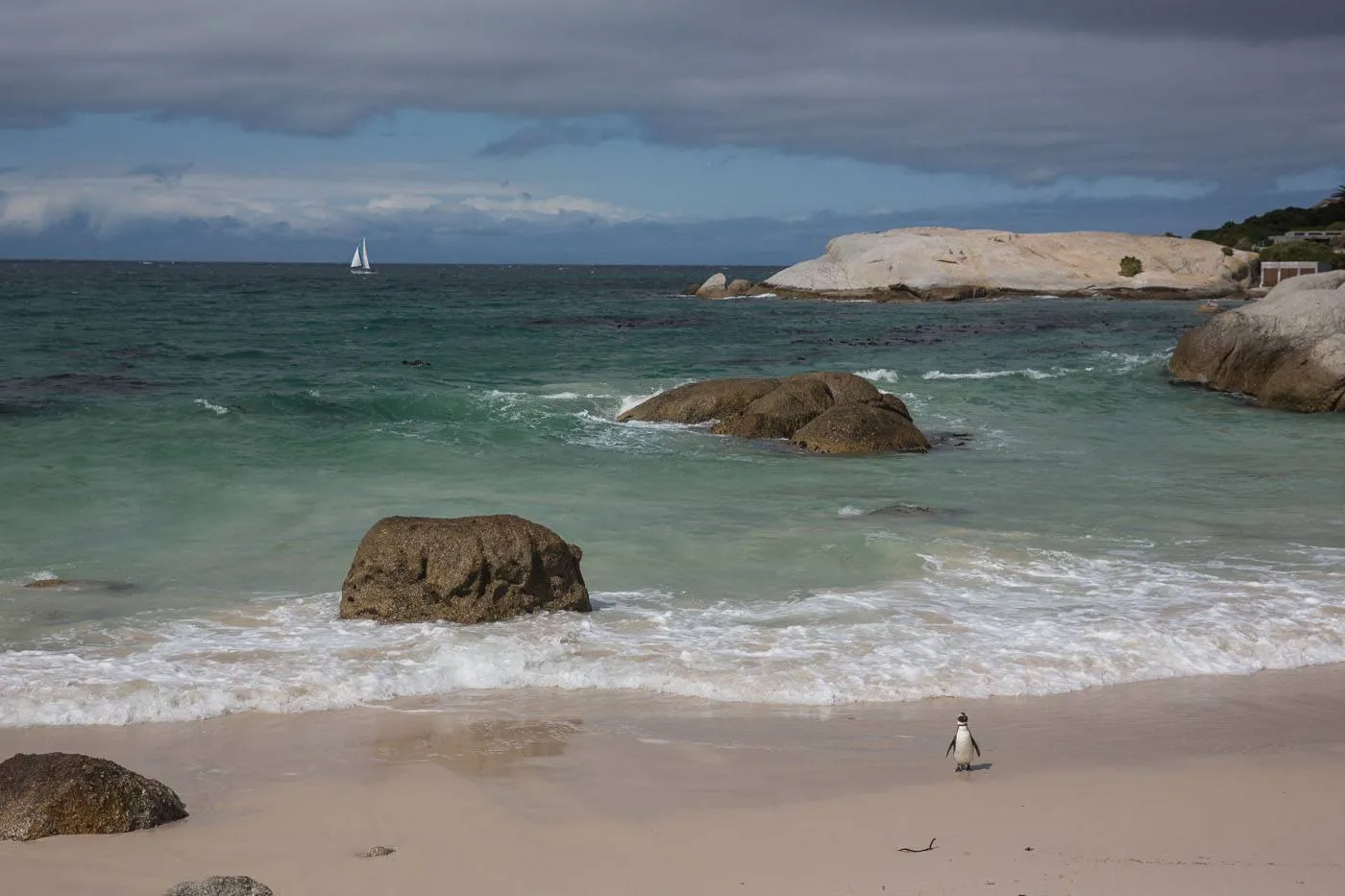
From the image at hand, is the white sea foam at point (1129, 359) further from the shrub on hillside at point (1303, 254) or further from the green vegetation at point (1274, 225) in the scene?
the green vegetation at point (1274, 225)

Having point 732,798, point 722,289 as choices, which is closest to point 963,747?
point 732,798

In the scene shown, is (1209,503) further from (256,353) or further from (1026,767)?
(256,353)

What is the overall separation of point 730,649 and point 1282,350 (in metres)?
21.4

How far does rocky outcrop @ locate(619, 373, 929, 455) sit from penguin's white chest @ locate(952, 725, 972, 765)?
12165 millimetres

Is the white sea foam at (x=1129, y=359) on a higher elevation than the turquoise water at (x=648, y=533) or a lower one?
higher

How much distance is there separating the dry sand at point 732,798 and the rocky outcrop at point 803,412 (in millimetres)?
10598

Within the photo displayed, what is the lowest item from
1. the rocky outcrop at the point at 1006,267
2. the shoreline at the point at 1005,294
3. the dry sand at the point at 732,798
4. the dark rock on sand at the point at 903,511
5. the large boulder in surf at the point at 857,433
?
the dry sand at the point at 732,798

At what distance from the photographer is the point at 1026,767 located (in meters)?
7.82

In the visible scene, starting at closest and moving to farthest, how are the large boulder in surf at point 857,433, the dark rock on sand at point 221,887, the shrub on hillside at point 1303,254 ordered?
the dark rock on sand at point 221,887 → the large boulder in surf at point 857,433 → the shrub on hillside at point 1303,254

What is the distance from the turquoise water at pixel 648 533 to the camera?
981 centimetres

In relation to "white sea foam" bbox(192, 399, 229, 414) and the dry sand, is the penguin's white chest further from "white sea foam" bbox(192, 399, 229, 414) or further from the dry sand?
"white sea foam" bbox(192, 399, 229, 414)

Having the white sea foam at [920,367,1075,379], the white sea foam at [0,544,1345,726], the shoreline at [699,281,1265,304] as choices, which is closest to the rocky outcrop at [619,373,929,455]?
the white sea foam at [0,544,1345,726]

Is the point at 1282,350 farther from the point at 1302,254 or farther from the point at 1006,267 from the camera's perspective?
the point at 1302,254

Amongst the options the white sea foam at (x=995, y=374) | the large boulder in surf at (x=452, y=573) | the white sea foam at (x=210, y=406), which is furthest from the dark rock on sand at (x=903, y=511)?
the white sea foam at (x=995, y=374)
